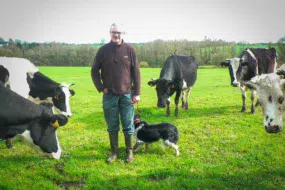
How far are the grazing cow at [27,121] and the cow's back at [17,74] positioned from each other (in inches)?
115

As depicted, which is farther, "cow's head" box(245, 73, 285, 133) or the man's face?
the man's face

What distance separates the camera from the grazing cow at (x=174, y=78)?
944 centimetres

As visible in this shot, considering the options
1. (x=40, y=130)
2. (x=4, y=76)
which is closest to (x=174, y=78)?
(x=4, y=76)

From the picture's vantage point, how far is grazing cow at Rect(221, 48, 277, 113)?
10.5 meters

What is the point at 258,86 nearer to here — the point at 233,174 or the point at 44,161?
the point at 233,174

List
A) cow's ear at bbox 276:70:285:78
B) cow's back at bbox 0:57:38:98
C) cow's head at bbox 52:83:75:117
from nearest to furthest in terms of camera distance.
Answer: cow's ear at bbox 276:70:285:78, cow's back at bbox 0:57:38:98, cow's head at bbox 52:83:75:117

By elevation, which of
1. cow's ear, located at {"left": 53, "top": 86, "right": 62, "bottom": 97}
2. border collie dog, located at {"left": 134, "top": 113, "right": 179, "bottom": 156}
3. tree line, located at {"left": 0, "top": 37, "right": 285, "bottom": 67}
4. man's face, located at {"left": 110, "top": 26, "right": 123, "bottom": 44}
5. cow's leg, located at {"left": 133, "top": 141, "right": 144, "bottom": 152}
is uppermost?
tree line, located at {"left": 0, "top": 37, "right": 285, "bottom": 67}

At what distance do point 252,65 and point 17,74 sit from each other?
9.14 meters

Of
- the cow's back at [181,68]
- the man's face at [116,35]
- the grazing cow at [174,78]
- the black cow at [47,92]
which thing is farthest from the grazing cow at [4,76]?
the cow's back at [181,68]

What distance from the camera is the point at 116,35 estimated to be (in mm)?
5555

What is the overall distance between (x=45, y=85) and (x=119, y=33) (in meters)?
4.16

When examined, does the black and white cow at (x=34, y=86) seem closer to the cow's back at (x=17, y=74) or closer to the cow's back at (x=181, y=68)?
the cow's back at (x=17, y=74)

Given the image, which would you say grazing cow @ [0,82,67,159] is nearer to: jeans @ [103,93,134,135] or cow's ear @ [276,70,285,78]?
jeans @ [103,93,134,135]

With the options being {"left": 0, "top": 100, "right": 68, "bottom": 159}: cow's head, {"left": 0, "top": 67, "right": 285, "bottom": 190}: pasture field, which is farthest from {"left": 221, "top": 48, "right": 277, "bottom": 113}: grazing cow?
{"left": 0, "top": 100, "right": 68, "bottom": 159}: cow's head
